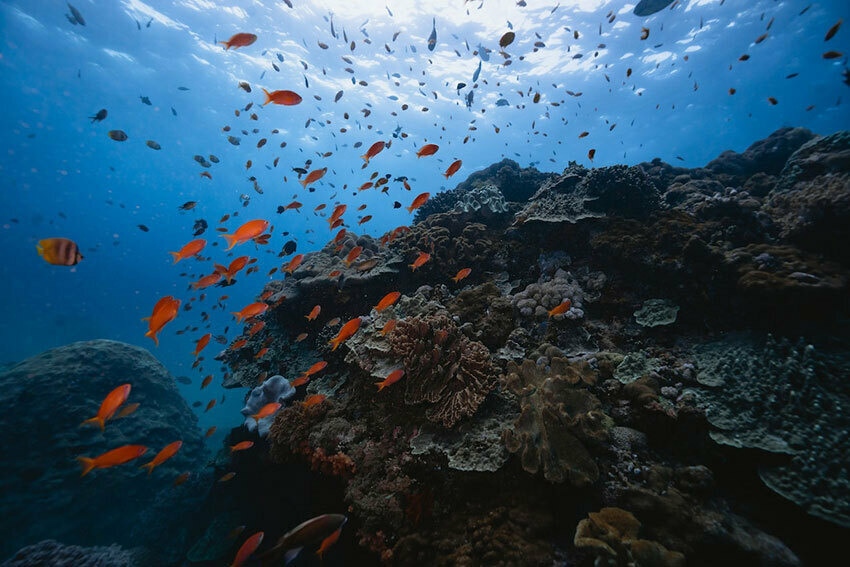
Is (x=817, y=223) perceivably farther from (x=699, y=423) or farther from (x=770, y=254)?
(x=699, y=423)

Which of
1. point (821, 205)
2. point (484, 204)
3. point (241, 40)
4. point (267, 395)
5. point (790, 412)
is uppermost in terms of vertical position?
point (241, 40)

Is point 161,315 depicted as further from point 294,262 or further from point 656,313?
point 656,313

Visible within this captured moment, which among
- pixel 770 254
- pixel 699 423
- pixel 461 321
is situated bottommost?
pixel 699 423

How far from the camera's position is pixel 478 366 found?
4219mm

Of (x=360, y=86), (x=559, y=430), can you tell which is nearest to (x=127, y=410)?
(x=559, y=430)

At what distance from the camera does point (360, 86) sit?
3316 centimetres

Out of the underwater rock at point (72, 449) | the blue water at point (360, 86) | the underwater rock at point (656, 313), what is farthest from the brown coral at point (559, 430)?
the blue water at point (360, 86)

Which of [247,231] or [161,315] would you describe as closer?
[161,315]

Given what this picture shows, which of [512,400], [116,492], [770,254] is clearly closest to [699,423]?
[512,400]

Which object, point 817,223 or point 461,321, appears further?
point 461,321

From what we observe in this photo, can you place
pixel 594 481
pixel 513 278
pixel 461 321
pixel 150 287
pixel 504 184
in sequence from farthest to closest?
pixel 150 287, pixel 504 184, pixel 513 278, pixel 461 321, pixel 594 481

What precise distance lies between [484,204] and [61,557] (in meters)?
13.0

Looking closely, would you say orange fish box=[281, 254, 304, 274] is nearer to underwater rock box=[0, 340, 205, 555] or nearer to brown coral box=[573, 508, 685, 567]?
brown coral box=[573, 508, 685, 567]

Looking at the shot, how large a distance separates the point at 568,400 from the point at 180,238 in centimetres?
14075
